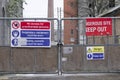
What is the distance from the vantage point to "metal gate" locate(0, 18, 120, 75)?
17391 millimetres

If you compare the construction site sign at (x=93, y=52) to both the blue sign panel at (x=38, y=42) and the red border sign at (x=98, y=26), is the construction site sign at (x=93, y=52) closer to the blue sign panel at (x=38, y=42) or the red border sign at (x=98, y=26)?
the red border sign at (x=98, y=26)

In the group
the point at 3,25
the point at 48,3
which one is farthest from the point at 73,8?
the point at 3,25

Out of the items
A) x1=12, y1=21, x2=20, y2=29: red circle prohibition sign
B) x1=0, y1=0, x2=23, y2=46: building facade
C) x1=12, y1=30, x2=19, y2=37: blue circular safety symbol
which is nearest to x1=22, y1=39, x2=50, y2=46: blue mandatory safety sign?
x1=12, y1=30, x2=19, y2=37: blue circular safety symbol

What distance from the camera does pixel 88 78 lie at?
16812 mm

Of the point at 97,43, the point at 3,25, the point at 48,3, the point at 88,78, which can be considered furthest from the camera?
the point at 48,3

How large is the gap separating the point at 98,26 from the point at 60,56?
2.12 meters

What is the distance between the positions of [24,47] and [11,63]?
3.10 feet

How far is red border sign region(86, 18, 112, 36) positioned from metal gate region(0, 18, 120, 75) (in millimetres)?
252

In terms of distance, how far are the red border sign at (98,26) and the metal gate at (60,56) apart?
0.25 m

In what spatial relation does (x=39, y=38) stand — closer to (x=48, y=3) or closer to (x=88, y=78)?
(x=88, y=78)

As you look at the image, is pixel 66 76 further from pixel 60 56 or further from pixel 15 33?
pixel 15 33

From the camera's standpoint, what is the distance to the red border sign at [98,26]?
17.1 m

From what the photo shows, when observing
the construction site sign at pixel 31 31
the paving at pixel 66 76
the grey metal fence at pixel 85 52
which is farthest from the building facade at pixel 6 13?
the grey metal fence at pixel 85 52

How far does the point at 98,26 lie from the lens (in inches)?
675
